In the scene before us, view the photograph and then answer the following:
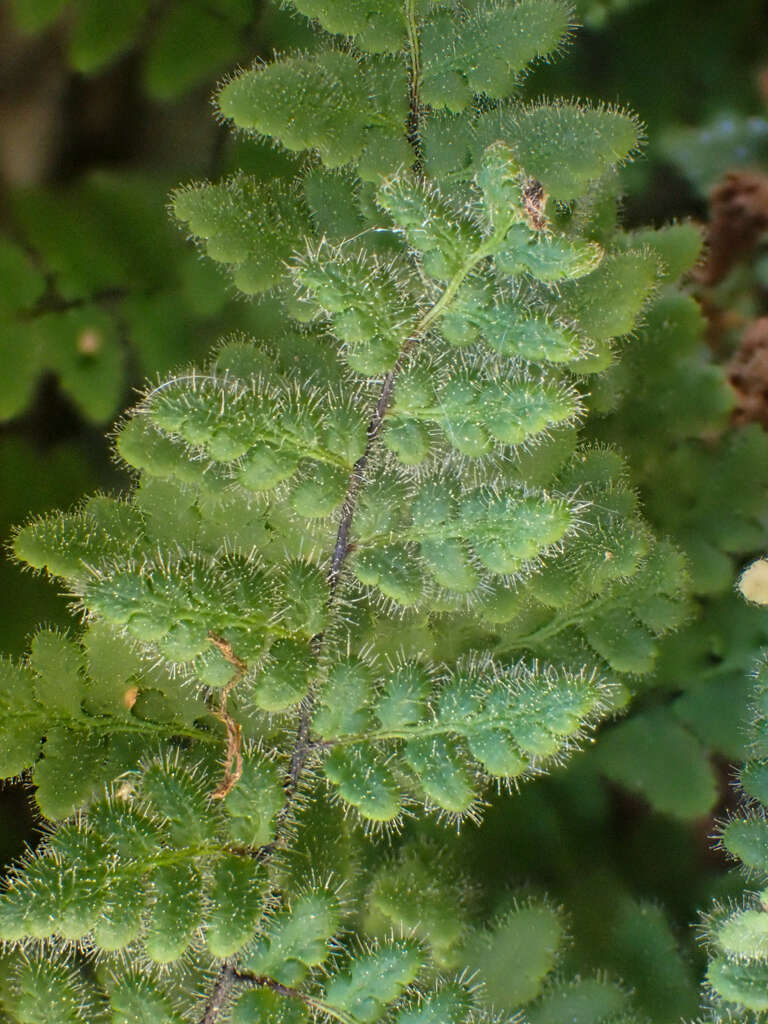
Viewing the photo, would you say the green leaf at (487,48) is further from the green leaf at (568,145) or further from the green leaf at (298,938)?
the green leaf at (298,938)

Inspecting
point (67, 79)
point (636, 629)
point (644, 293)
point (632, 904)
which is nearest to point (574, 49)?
point (644, 293)

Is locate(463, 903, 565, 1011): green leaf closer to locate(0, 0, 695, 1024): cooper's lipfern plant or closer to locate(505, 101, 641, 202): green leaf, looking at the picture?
locate(0, 0, 695, 1024): cooper's lipfern plant

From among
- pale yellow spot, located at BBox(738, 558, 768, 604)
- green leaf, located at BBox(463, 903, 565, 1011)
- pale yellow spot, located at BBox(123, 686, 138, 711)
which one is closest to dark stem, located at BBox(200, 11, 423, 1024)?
pale yellow spot, located at BBox(123, 686, 138, 711)

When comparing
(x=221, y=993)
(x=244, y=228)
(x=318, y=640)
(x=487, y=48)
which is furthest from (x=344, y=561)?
(x=487, y=48)

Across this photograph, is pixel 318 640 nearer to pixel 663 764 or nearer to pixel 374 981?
pixel 374 981

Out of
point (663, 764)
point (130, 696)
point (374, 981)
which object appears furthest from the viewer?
point (663, 764)

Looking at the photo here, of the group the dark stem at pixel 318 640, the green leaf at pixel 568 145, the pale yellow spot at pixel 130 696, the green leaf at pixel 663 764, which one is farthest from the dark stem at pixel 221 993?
the green leaf at pixel 568 145

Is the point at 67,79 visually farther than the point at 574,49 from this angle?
Yes

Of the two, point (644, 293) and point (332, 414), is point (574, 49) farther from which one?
point (332, 414)
